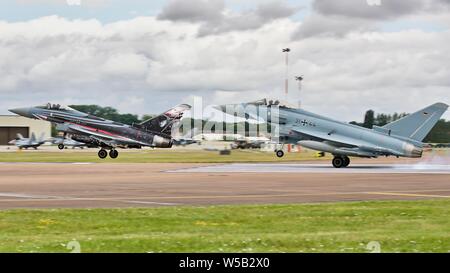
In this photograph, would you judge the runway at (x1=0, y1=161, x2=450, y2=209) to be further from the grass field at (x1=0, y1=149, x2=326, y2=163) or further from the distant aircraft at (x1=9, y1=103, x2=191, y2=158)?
the distant aircraft at (x1=9, y1=103, x2=191, y2=158)

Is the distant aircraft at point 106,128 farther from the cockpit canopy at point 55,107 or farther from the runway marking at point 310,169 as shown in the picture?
the runway marking at point 310,169

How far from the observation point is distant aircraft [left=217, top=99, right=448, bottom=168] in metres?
47.1

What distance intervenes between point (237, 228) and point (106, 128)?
51244mm

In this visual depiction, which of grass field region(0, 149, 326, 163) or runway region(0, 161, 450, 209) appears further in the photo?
grass field region(0, 149, 326, 163)

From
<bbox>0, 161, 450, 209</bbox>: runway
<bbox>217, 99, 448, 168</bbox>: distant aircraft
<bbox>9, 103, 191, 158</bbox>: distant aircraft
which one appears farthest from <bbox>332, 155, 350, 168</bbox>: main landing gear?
<bbox>9, 103, 191, 158</bbox>: distant aircraft

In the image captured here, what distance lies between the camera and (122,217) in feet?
57.0

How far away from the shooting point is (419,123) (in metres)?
47.0

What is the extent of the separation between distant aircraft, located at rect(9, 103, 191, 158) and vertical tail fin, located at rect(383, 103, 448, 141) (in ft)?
79.1

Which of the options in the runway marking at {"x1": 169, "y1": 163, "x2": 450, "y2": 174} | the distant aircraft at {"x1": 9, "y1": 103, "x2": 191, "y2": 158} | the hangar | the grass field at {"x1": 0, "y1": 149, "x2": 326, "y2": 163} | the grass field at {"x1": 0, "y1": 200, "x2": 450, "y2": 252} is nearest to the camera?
the grass field at {"x1": 0, "y1": 200, "x2": 450, "y2": 252}

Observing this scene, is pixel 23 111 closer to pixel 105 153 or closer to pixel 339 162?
pixel 105 153

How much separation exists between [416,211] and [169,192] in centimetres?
1045

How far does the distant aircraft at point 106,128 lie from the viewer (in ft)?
214

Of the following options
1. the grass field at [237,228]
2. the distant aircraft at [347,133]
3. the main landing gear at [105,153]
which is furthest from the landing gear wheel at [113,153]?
the grass field at [237,228]
